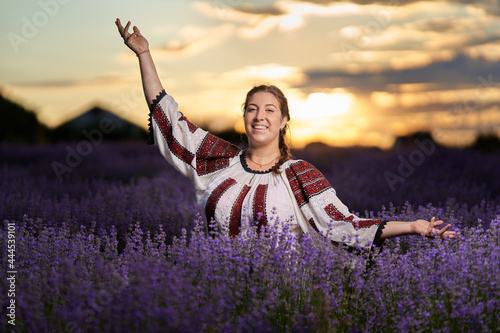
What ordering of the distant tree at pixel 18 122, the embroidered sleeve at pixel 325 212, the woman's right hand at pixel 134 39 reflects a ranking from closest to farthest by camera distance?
1. the embroidered sleeve at pixel 325 212
2. the woman's right hand at pixel 134 39
3. the distant tree at pixel 18 122

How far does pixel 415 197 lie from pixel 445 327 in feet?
11.6

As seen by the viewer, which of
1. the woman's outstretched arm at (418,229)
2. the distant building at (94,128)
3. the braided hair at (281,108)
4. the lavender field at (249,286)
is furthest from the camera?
the distant building at (94,128)

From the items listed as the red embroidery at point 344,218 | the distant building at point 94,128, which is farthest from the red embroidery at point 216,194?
the distant building at point 94,128

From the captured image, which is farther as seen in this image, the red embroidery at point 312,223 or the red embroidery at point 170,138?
the red embroidery at point 170,138

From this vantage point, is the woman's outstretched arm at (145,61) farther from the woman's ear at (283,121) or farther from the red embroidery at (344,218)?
the red embroidery at (344,218)

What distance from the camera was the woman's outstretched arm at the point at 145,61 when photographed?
13.2 ft

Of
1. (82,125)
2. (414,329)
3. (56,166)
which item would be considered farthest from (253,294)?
(82,125)

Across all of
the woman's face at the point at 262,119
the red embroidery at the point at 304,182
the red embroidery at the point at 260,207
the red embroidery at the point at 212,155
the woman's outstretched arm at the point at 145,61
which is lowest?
the red embroidery at the point at 260,207

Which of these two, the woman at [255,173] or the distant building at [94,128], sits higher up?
the distant building at [94,128]

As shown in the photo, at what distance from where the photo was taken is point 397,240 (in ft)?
13.4

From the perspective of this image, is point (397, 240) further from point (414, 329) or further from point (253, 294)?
point (253, 294)

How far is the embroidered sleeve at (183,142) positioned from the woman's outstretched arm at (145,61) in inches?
2.2

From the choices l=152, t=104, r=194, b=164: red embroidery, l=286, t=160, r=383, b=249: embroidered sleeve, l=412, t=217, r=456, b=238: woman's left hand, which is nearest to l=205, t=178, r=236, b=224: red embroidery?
l=152, t=104, r=194, b=164: red embroidery

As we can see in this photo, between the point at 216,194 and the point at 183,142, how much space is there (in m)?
0.45
